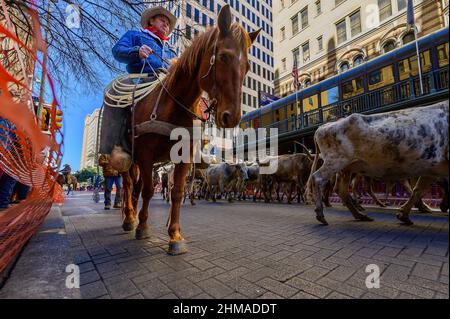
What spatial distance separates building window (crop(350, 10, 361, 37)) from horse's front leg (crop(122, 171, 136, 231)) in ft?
89.7

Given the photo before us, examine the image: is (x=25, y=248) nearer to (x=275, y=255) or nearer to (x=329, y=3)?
(x=275, y=255)

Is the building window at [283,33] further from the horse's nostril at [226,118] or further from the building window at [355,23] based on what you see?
the horse's nostril at [226,118]

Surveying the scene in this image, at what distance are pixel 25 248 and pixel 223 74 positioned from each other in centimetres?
300

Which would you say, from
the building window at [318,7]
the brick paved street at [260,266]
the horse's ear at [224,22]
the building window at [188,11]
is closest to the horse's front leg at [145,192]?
the brick paved street at [260,266]

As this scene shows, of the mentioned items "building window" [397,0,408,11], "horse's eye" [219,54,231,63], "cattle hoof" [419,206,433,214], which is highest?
"building window" [397,0,408,11]

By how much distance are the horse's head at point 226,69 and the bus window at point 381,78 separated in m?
13.3

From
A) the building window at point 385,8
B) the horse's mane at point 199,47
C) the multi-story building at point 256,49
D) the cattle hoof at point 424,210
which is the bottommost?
the cattle hoof at point 424,210

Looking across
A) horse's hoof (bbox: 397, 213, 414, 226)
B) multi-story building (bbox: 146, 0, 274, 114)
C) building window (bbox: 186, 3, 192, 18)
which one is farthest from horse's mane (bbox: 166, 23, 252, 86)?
multi-story building (bbox: 146, 0, 274, 114)

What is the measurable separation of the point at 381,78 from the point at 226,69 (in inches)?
546

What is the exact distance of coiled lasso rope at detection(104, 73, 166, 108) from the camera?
117 inches

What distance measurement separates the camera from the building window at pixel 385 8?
64.3 feet

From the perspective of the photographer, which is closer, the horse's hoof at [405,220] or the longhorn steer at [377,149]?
the longhorn steer at [377,149]

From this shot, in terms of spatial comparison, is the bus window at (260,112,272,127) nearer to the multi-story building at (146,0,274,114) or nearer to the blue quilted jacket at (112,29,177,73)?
the blue quilted jacket at (112,29,177,73)
